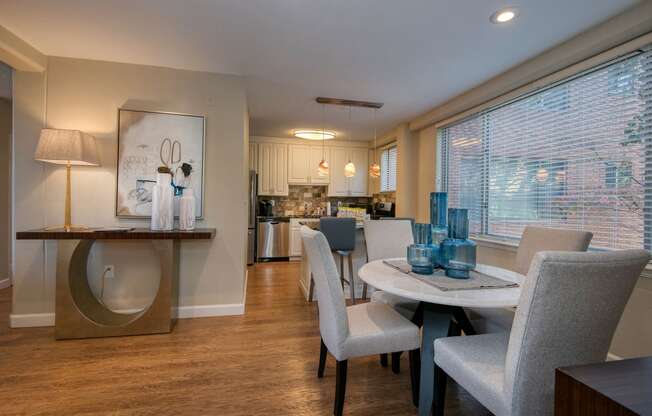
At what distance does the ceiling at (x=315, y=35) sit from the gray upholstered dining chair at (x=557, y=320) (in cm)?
169

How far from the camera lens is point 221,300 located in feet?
9.72

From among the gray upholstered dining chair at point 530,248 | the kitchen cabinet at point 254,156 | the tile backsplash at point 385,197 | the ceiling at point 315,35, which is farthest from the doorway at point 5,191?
the tile backsplash at point 385,197

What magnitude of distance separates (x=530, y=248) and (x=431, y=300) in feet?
4.14

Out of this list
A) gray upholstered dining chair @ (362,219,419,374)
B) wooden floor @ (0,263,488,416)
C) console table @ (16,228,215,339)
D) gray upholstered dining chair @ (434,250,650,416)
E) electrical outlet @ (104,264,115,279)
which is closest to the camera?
gray upholstered dining chair @ (434,250,650,416)

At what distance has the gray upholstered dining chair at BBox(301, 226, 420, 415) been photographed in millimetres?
1486

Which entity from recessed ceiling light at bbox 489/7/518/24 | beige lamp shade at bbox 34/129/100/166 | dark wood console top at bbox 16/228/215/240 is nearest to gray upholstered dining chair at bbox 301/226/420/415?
dark wood console top at bbox 16/228/215/240

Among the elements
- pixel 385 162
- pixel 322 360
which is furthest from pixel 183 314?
pixel 385 162

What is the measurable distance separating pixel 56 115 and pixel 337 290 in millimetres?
2952

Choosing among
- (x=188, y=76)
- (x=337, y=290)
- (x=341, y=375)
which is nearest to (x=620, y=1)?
(x=337, y=290)

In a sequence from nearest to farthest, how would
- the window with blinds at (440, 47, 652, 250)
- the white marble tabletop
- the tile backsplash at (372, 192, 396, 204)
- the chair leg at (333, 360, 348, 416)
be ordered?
the white marble tabletop, the chair leg at (333, 360, 348, 416), the window with blinds at (440, 47, 652, 250), the tile backsplash at (372, 192, 396, 204)

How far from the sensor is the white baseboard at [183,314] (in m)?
2.60

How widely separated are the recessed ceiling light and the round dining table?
1.66 metres

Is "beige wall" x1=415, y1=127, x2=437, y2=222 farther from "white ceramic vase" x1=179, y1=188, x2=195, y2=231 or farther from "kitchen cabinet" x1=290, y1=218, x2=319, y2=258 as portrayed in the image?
"white ceramic vase" x1=179, y1=188, x2=195, y2=231

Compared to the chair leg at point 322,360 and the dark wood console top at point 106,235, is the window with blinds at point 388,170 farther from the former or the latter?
the chair leg at point 322,360
